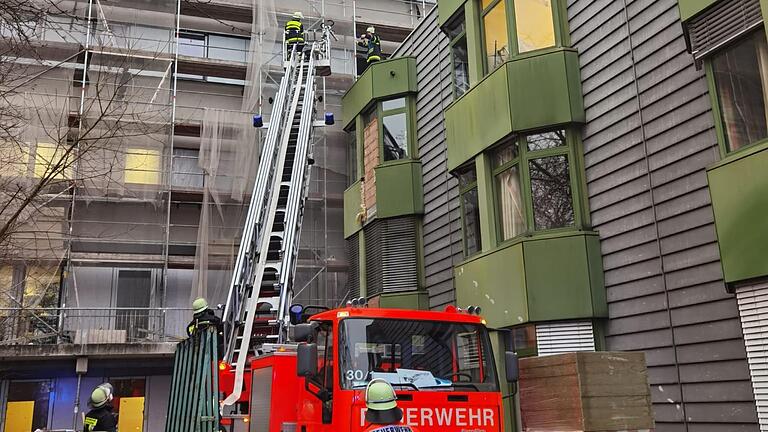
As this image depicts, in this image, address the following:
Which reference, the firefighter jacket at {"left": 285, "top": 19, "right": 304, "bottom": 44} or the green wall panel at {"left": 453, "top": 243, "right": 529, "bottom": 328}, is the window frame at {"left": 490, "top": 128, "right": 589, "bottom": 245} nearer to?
the green wall panel at {"left": 453, "top": 243, "right": 529, "bottom": 328}

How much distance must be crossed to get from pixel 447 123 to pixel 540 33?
2509mm

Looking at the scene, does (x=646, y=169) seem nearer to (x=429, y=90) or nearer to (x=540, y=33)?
(x=540, y=33)

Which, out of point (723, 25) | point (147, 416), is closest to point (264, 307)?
point (723, 25)

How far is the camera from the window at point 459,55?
1257 centimetres

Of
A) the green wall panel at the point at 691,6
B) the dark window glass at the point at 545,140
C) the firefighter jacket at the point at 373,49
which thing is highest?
the firefighter jacket at the point at 373,49

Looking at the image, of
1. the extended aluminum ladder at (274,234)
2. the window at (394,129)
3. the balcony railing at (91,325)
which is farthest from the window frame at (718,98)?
the balcony railing at (91,325)

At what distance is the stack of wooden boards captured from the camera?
6.09 m

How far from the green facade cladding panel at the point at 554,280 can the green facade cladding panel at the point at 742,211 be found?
2.47 metres

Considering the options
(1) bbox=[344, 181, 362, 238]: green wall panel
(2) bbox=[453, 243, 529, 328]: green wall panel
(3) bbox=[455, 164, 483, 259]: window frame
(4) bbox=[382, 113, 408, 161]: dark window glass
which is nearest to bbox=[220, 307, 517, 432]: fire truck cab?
(2) bbox=[453, 243, 529, 328]: green wall panel

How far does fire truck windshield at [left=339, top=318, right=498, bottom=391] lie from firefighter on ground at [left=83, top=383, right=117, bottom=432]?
268 centimetres

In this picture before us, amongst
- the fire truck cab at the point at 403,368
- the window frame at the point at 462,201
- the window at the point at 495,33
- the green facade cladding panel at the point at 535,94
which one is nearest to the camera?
the fire truck cab at the point at 403,368

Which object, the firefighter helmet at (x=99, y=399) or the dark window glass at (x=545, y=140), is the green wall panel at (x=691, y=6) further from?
the firefighter helmet at (x=99, y=399)

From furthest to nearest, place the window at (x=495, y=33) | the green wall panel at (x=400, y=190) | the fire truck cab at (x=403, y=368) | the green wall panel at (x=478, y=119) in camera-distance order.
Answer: the green wall panel at (x=400, y=190), the window at (x=495, y=33), the green wall panel at (x=478, y=119), the fire truck cab at (x=403, y=368)

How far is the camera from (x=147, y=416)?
1747 centimetres
